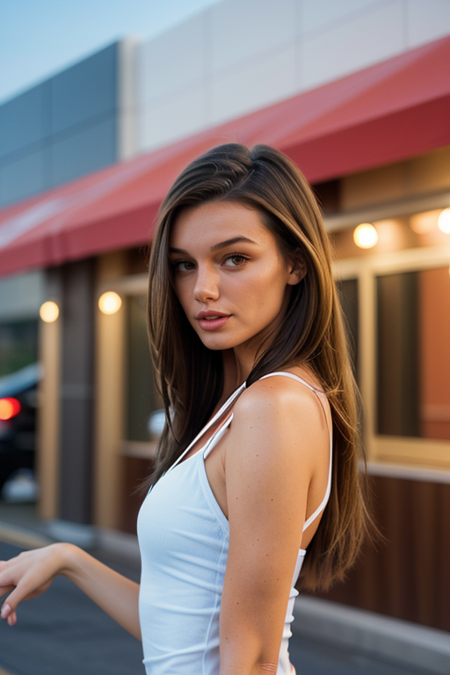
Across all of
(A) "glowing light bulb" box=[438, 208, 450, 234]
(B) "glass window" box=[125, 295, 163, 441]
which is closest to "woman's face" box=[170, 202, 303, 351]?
(A) "glowing light bulb" box=[438, 208, 450, 234]

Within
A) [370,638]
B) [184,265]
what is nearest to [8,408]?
[370,638]

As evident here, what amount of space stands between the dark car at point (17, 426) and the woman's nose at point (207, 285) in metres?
8.75

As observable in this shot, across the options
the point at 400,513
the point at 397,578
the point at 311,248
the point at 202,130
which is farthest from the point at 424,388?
the point at 202,130

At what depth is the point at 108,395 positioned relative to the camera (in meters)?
7.14

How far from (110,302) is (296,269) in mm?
5950

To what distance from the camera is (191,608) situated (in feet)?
4.08

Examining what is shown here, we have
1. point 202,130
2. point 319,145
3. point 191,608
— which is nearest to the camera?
point 191,608

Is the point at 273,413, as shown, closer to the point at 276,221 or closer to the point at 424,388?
the point at 276,221

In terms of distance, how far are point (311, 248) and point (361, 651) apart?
3.68 m

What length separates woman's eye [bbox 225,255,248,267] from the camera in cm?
129

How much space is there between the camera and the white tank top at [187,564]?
121 centimetres

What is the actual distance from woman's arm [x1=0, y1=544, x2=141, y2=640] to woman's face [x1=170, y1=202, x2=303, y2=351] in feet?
1.91

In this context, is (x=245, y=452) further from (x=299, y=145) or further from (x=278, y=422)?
(x=299, y=145)

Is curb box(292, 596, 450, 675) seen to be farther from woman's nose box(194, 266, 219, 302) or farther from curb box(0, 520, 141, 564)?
woman's nose box(194, 266, 219, 302)
